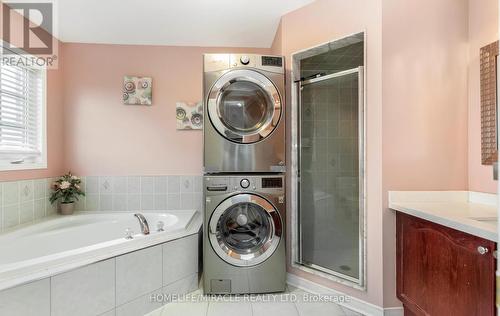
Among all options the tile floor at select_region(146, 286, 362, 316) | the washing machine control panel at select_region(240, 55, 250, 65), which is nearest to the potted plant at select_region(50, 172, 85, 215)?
the tile floor at select_region(146, 286, 362, 316)

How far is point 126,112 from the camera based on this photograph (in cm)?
276

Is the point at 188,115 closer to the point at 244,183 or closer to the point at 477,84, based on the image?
the point at 244,183

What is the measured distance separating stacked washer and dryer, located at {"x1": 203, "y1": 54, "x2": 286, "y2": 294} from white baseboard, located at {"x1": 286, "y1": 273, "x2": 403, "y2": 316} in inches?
8.6

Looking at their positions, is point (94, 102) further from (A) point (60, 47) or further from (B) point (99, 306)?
(B) point (99, 306)

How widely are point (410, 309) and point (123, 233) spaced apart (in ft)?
8.13

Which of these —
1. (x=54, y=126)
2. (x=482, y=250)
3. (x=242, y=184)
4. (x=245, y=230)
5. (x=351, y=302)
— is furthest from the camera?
(x=54, y=126)

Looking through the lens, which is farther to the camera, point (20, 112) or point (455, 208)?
point (20, 112)

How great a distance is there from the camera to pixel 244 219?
210cm

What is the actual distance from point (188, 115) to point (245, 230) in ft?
4.77

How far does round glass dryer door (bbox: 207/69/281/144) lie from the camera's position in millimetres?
2018

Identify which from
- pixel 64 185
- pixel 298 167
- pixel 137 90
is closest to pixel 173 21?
pixel 137 90

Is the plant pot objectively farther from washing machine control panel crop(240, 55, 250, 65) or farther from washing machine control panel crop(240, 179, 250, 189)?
washing machine control panel crop(240, 55, 250, 65)

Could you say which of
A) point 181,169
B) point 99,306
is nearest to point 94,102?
point 181,169

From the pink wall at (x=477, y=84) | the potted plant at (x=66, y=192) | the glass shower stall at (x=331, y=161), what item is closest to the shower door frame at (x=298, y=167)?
the glass shower stall at (x=331, y=161)
